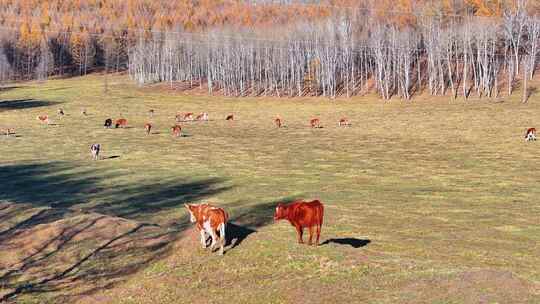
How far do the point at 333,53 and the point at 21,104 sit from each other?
196 ft

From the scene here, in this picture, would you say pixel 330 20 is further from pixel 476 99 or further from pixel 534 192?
pixel 534 192

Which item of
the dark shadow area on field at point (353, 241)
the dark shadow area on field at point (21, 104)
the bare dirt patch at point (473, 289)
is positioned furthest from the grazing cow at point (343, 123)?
the bare dirt patch at point (473, 289)

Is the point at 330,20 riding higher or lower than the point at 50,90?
higher

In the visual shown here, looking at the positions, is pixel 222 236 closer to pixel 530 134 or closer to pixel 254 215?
pixel 254 215

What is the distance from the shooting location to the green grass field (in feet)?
49.6

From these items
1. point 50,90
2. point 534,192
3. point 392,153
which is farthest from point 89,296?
point 50,90

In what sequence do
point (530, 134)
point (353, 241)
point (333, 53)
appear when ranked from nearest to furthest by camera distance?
1. point (353, 241)
2. point (530, 134)
3. point (333, 53)

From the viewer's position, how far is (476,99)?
94125 mm

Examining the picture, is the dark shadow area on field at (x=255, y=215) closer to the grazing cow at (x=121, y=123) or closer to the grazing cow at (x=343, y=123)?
the grazing cow at (x=343, y=123)

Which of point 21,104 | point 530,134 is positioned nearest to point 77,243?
point 530,134

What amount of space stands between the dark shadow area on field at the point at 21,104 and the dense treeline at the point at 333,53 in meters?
38.1

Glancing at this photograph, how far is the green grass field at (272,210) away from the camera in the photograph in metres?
15.1

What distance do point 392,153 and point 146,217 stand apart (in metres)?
26.4

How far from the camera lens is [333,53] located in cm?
12331
